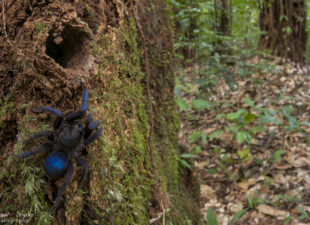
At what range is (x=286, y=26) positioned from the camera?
282 inches

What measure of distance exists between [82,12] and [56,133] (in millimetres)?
903

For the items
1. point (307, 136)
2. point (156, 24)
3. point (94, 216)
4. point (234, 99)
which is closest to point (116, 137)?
point (94, 216)

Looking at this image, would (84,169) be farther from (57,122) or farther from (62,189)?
(57,122)

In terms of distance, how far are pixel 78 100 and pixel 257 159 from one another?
3806 mm

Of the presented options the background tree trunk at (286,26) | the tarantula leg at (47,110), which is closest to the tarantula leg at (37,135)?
the tarantula leg at (47,110)

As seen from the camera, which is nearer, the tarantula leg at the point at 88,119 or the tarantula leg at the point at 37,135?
the tarantula leg at the point at 37,135

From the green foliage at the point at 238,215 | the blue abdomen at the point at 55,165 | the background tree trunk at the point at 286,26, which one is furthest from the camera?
the background tree trunk at the point at 286,26

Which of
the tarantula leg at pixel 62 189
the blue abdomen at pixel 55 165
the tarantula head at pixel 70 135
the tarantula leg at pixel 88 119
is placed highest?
the tarantula leg at pixel 88 119

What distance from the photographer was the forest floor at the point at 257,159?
3660mm

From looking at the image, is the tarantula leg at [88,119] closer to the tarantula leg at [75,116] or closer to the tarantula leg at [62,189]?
the tarantula leg at [75,116]

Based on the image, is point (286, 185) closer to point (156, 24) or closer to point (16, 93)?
point (156, 24)

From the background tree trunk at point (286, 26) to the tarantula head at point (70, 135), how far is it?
723 centimetres

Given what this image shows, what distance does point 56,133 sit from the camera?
1651 millimetres

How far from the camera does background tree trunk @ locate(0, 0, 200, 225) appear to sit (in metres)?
1.52
